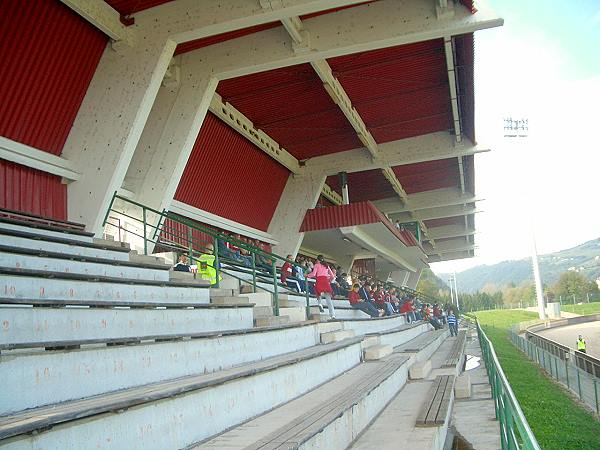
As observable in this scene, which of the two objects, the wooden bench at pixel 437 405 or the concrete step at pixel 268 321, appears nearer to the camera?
the wooden bench at pixel 437 405

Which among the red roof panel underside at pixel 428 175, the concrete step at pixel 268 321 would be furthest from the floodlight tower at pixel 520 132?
the concrete step at pixel 268 321

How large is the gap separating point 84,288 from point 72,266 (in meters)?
0.93

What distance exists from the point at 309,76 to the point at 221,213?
4.76 metres

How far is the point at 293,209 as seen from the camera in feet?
65.8

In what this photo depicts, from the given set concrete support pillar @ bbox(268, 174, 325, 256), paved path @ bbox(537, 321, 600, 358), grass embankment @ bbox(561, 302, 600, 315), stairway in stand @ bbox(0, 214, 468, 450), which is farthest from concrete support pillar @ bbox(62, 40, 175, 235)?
grass embankment @ bbox(561, 302, 600, 315)

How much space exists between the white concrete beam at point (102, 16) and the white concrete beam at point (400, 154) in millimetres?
10339

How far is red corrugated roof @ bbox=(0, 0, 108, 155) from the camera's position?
29.6 feet

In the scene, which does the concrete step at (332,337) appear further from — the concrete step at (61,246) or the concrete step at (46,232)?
the concrete step at (46,232)

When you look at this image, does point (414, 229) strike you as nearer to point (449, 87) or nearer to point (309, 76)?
point (449, 87)

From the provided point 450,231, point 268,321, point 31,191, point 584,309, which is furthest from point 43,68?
point 584,309

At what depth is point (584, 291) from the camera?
108875mm

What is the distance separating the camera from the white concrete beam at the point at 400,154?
19028mm

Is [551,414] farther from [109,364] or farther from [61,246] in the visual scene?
[109,364]

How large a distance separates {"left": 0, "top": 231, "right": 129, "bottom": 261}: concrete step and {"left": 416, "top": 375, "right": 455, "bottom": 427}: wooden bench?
443 cm
